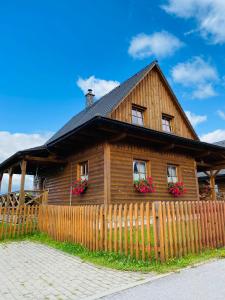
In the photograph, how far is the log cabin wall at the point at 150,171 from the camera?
10.1m

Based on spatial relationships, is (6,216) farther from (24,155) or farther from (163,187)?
(163,187)

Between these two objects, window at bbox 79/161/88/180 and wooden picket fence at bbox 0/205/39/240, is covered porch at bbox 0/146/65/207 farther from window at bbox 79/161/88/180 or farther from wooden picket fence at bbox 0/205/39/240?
window at bbox 79/161/88/180

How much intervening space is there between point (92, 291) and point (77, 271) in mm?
1327

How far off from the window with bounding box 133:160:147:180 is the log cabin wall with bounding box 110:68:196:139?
84.6 inches

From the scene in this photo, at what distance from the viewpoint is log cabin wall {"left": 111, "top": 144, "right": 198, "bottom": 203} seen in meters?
10.1

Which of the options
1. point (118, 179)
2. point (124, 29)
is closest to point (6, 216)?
point (118, 179)

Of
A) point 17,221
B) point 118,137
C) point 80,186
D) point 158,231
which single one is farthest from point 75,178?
point 158,231

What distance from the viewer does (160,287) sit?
4.02m

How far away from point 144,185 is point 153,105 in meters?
5.09

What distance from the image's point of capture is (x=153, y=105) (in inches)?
540

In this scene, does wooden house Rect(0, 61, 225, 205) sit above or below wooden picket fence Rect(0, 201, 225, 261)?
above

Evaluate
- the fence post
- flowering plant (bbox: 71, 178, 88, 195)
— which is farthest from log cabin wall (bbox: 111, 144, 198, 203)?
the fence post

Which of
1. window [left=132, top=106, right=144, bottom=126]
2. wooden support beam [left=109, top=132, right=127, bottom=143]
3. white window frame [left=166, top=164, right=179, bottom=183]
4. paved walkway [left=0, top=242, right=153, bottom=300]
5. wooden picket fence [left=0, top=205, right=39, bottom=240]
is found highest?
window [left=132, top=106, right=144, bottom=126]

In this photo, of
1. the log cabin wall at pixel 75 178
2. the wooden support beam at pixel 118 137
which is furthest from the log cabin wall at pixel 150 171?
the log cabin wall at pixel 75 178
